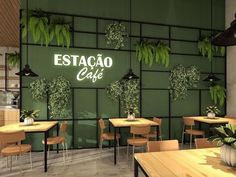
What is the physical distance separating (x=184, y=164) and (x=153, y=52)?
4.55 meters

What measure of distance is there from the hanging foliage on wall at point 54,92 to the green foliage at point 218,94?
4.60 meters

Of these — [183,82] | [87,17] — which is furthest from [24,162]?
[183,82]

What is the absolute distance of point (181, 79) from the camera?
639cm

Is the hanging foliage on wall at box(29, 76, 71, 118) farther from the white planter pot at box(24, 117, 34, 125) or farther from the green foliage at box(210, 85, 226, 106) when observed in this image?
the green foliage at box(210, 85, 226, 106)

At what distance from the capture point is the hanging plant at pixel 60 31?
5422 millimetres

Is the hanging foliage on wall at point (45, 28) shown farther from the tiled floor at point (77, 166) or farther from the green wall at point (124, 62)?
the tiled floor at point (77, 166)

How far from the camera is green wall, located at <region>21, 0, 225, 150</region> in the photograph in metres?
5.55

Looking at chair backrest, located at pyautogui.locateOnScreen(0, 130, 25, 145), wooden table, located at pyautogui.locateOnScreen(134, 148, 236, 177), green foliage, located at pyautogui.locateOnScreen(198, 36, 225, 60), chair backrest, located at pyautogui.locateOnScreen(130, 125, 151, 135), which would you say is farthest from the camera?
green foliage, located at pyautogui.locateOnScreen(198, 36, 225, 60)

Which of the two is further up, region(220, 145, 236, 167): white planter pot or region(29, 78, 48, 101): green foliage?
region(29, 78, 48, 101): green foliage

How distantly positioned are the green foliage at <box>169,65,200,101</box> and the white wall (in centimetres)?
125

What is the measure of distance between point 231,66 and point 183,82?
1.81 m

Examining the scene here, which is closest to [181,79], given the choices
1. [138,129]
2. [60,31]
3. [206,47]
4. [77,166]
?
[206,47]

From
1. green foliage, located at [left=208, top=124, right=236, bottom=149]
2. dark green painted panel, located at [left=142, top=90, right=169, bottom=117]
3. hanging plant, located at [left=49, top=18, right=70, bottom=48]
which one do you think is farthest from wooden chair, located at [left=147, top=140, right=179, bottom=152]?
hanging plant, located at [left=49, top=18, right=70, bottom=48]

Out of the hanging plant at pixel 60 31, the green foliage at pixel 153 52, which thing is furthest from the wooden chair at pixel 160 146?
the hanging plant at pixel 60 31
